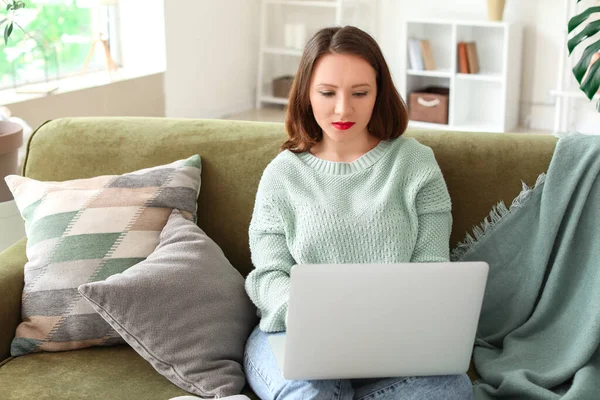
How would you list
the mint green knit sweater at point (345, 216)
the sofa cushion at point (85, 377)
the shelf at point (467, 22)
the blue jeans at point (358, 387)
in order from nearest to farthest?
the blue jeans at point (358, 387) → the sofa cushion at point (85, 377) → the mint green knit sweater at point (345, 216) → the shelf at point (467, 22)

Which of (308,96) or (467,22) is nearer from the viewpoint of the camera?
(308,96)

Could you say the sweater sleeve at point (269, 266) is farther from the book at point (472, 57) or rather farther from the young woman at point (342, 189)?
the book at point (472, 57)

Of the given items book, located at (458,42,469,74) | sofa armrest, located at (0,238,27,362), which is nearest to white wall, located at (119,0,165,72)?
book, located at (458,42,469,74)

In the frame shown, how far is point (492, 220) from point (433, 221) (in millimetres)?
223

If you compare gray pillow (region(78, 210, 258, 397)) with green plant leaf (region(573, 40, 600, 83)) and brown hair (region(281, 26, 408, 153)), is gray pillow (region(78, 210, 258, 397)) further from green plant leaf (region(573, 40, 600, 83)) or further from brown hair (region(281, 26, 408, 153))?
green plant leaf (region(573, 40, 600, 83))

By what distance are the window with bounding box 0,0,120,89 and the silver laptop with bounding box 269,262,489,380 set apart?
3191 millimetres

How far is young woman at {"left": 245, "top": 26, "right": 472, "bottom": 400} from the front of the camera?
5.99 ft

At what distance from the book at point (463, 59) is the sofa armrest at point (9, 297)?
406cm

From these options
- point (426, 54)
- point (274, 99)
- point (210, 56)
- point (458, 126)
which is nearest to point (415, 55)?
point (426, 54)

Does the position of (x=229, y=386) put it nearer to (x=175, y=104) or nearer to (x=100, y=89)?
(x=100, y=89)

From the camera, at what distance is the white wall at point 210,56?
5414 millimetres

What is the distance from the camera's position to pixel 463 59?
5574 mm

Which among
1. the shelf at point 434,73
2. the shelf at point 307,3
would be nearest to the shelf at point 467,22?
the shelf at point 434,73

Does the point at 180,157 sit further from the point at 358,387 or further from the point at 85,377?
the point at 358,387
